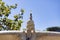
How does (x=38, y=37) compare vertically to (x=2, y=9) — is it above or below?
below

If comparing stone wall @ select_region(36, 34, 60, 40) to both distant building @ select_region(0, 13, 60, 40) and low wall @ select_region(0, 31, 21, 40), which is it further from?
low wall @ select_region(0, 31, 21, 40)

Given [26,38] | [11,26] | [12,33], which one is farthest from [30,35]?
→ [11,26]

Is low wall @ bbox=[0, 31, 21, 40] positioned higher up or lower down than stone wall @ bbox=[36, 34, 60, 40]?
higher up

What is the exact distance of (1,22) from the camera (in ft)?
63.3

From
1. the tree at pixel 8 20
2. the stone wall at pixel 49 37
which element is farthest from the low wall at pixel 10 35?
the tree at pixel 8 20

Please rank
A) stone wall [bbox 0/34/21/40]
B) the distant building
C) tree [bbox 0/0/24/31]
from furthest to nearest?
tree [bbox 0/0/24/31], stone wall [bbox 0/34/21/40], the distant building

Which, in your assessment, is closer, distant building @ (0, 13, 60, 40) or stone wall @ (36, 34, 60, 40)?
distant building @ (0, 13, 60, 40)

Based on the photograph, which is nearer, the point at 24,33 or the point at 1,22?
the point at 24,33

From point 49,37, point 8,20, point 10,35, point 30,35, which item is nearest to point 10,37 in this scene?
point 10,35

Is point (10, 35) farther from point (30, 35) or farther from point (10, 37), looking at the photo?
point (30, 35)

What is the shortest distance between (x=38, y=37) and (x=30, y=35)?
401 mm

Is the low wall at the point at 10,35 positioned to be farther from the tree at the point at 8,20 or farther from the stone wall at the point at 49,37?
the tree at the point at 8,20

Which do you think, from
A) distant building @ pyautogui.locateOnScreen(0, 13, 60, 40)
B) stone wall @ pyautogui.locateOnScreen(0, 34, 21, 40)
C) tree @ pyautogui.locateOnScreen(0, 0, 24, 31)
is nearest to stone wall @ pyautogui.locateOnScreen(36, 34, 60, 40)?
distant building @ pyautogui.locateOnScreen(0, 13, 60, 40)

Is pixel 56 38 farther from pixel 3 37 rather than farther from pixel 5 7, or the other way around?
pixel 5 7
